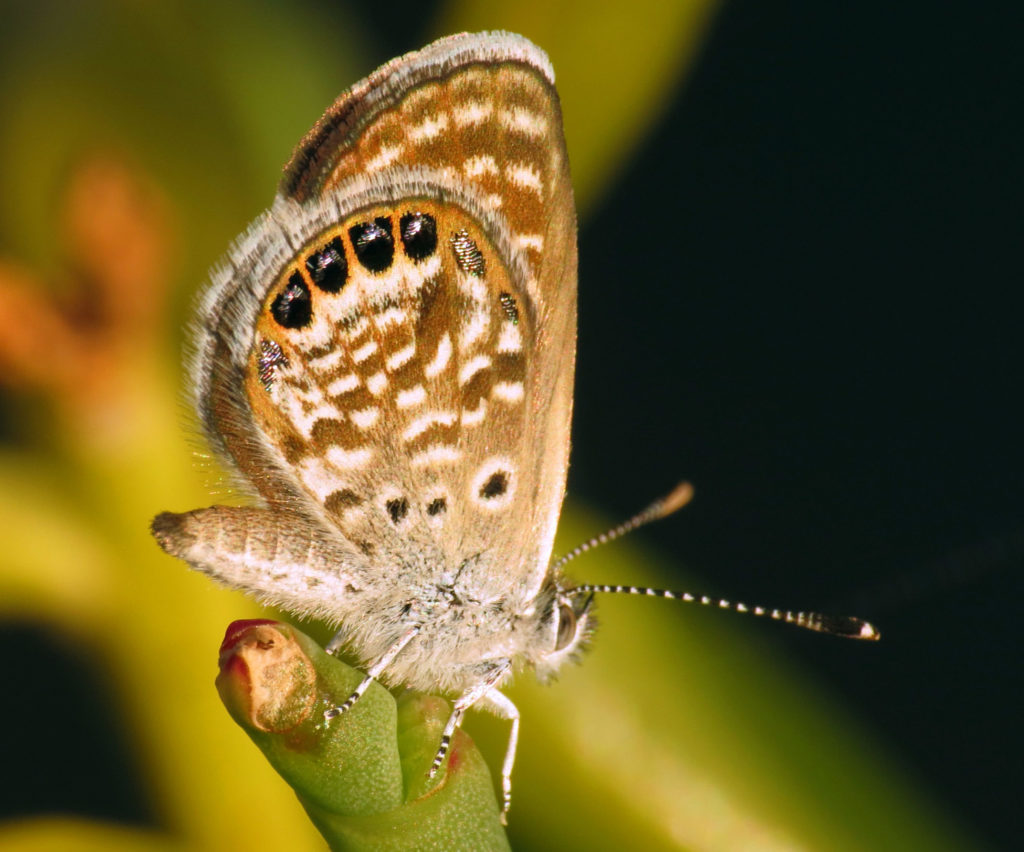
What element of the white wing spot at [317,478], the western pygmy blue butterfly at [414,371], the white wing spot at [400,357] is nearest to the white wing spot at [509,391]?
the western pygmy blue butterfly at [414,371]

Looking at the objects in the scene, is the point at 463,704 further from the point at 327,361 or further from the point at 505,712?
the point at 327,361

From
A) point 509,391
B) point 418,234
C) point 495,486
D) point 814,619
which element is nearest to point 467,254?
point 418,234

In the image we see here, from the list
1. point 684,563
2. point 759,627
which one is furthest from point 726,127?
point 759,627

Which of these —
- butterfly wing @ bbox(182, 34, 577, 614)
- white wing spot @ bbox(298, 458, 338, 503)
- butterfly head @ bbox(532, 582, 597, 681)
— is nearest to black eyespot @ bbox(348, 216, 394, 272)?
butterfly wing @ bbox(182, 34, 577, 614)

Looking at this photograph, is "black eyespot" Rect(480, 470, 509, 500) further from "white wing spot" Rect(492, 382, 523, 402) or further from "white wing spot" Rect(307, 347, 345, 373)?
"white wing spot" Rect(307, 347, 345, 373)

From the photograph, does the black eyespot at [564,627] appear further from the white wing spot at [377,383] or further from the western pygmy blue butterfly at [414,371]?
the white wing spot at [377,383]

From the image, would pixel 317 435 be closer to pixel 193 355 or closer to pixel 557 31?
pixel 193 355
